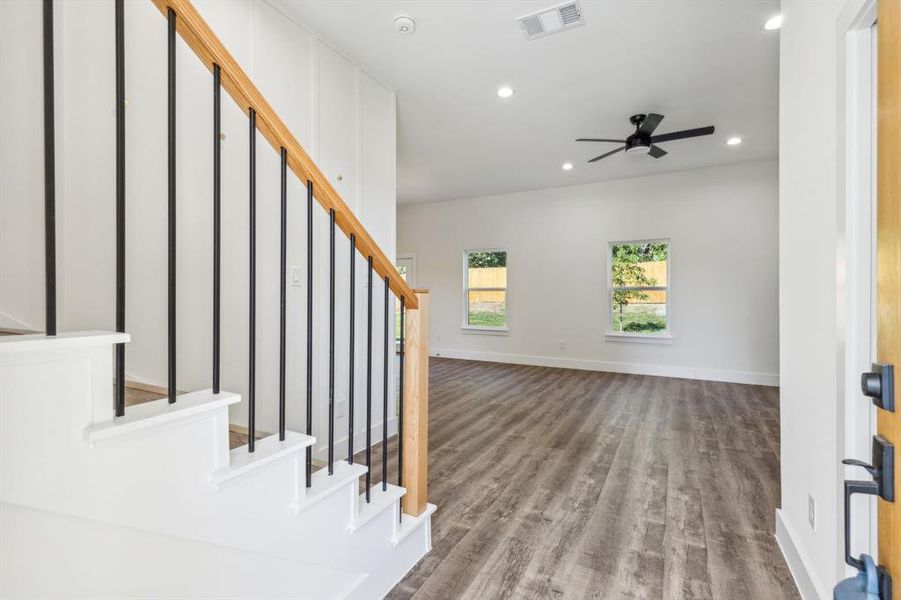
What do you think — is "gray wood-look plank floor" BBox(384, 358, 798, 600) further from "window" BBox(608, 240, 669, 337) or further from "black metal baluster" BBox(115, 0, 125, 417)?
"window" BBox(608, 240, 669, 337)

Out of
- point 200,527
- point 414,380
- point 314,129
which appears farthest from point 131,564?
point 314,129

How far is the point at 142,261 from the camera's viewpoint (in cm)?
203

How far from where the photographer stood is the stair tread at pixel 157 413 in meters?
0.79

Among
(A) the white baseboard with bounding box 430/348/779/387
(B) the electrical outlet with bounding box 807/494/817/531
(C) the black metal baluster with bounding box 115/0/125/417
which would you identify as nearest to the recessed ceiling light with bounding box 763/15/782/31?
(B) the electrical outlet with bounding box 807/494/817/531

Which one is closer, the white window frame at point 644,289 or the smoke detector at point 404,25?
the smoke detector at point 404,25

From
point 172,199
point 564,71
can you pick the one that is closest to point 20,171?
point 172,199

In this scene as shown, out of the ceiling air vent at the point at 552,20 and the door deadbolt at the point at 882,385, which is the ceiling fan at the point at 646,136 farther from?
the door deadbolt at the point at 882,385

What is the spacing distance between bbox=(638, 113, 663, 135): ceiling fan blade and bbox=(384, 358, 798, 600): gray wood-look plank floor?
9.12 ft

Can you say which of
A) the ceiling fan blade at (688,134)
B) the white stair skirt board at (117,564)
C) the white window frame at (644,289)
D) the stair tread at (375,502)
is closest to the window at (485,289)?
the white window frame at (644,289)

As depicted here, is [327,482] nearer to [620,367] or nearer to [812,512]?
[812,512]

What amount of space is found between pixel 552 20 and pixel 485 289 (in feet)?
17.2

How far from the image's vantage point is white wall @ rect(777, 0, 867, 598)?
139cm

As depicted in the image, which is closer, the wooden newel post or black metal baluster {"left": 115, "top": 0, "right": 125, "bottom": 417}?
black metal baluster {"left": 115, "top": 0, "right": 125, "bottom": 417}

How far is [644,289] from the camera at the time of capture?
249 inches
